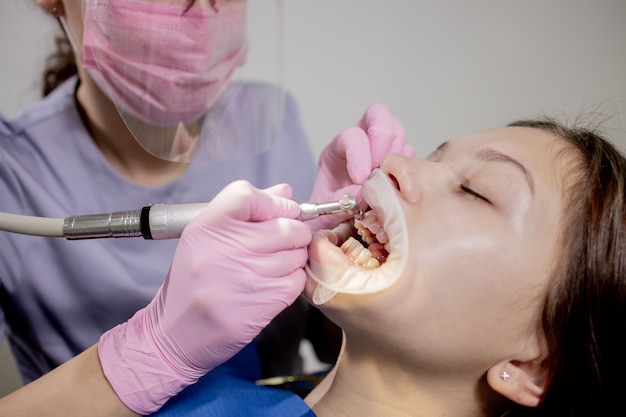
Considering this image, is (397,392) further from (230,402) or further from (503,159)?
(503,159)

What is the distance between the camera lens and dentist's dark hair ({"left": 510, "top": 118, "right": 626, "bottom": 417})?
82cm

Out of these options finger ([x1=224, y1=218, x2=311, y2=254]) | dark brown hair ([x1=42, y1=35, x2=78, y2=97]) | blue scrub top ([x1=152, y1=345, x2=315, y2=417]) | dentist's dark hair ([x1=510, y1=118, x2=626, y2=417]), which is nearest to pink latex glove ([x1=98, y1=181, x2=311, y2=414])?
finger ([x1=224, y1=218, x2=311, y2=254])

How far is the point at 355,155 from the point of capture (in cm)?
107

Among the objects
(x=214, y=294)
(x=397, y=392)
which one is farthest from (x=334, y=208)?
(x=397, y=392)

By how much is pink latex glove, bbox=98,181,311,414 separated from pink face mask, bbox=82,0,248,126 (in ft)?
1.23

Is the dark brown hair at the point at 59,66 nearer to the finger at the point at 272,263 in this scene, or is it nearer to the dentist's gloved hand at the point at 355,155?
the dentist's gloved hand at the point at 355,155

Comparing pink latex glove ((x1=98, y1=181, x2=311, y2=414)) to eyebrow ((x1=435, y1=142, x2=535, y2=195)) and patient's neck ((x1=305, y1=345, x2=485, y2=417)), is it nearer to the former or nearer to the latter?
patient's neck ((x1=305, y1=345, x2=485, y2=417))

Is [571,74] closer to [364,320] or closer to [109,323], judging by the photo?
[364,320]

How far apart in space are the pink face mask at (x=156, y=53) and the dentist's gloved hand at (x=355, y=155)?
0.34 metres

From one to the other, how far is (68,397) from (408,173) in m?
0.72

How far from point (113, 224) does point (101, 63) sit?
0.41 m

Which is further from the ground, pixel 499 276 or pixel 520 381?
pixel 499 276

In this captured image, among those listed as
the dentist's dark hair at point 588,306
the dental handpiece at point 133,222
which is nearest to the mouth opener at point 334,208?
the dental handpiece at point 133,222

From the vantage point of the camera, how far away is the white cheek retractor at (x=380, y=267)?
2.60 feet
